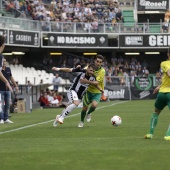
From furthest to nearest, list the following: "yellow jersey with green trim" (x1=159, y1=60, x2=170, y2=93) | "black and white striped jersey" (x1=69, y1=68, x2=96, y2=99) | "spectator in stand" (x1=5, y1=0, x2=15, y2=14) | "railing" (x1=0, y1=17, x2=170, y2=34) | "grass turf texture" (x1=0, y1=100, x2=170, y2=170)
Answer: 1. "railing" (x1=0, y1=17, x2=170, y2=34)
2. "spectator in stand" (x1=5, y1=0, x2=15, y2=14)
3. "black and white striped jersey" (x1=69, y1=68, x2=96, y2=99)
4. "yellow jersey with green trim" (x1=159, y1=60, x2=170, y2=93)
5. "grass turf texture" (x1=0, y1=100, x2=170, y2=170)

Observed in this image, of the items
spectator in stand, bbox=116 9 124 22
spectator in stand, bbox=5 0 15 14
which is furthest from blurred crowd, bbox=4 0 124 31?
spectator in stand, bbox=5 0 15 14

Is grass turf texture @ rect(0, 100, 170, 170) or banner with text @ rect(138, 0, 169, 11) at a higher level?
banner with text @ rect(138, 0, 169, 11)

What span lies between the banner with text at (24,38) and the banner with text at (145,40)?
22.8ft

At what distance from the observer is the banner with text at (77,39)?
4734cm

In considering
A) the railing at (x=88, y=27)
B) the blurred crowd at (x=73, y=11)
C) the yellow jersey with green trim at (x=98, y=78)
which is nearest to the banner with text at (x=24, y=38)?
the railing at (x=88, y=27)

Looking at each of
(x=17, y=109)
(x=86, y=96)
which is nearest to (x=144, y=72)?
(x=17, y=109)

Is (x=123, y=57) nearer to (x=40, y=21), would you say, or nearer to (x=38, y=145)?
(x=40, y=21)

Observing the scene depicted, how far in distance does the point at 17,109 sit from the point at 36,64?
23.6 meters

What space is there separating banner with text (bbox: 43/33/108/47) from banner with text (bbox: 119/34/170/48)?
1.57 metres

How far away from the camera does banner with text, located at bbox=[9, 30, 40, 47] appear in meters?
42.7

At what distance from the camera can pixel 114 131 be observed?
52.0ft

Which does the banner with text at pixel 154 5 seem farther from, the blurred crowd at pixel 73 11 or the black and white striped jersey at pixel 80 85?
the black and white striped jersey at pixel 80 85

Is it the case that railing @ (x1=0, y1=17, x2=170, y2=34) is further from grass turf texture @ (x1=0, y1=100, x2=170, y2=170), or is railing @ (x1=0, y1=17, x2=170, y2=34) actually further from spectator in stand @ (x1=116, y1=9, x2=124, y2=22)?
grass turf texture @ (x1=0, y1=100, x2=170, y2=170)

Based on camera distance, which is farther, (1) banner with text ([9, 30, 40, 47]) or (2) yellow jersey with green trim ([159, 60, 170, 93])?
(1) banner with text ([9, 30, 40, 47])
